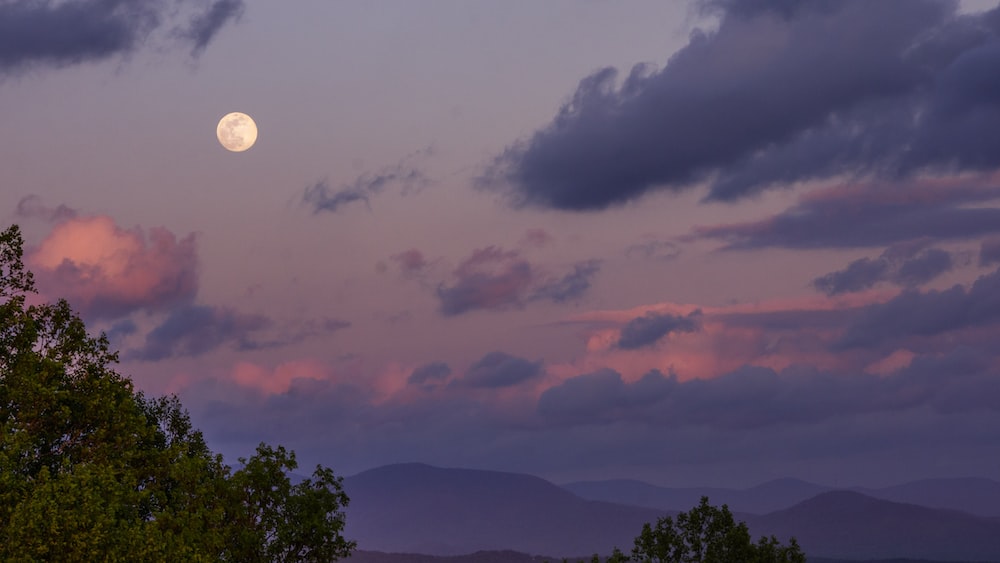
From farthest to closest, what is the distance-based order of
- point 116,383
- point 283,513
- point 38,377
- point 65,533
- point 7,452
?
point 283,513 → point 116,383 → point 38,377 → point 7,452 → point 65,533

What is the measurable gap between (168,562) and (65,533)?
563 cm

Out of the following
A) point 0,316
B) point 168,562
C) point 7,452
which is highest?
point 0,316

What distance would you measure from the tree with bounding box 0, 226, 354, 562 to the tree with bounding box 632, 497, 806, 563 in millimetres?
23541

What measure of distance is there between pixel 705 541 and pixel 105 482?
163 ft

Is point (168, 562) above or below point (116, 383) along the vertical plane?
below

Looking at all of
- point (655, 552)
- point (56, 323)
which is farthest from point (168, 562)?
point (655, 552)

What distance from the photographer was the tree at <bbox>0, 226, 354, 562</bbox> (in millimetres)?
40094

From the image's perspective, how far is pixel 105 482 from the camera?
43.1 m

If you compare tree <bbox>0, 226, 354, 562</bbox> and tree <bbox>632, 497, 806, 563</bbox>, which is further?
tree <bbox>632, 497, 806, 563</bbox>

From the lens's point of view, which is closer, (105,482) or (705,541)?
(105,482)

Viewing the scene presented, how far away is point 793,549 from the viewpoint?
85.5m

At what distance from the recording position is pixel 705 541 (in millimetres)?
82375

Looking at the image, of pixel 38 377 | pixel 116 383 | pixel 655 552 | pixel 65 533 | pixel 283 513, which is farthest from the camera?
pixel 655 552

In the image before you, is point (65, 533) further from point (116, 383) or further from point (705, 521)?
point (705, 521)
